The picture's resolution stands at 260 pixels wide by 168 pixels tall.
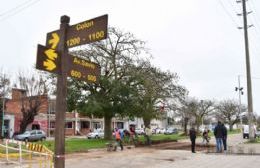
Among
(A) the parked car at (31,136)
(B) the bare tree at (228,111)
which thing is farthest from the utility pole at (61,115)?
(B) the bare tree at (228,111)

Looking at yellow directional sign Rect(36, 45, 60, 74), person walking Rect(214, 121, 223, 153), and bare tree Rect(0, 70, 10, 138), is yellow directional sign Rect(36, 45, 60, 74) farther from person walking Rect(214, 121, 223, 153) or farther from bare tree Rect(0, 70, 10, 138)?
bare tree Rect(0, 70, 10, 138)

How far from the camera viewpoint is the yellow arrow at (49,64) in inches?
299

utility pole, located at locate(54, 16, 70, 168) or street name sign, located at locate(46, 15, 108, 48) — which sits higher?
street name sign, located at locate(46, 15, 108, 48)

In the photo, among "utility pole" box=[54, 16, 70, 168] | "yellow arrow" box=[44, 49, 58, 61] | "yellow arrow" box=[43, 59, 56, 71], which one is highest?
"yellow arrow" box=[44, 49, 58, 61]

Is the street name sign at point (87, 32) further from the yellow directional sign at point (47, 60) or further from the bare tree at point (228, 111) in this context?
the bare tree at point (228, 111)

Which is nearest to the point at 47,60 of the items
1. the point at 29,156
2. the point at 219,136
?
the point at 29,156

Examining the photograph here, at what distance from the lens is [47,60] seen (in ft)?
25.0

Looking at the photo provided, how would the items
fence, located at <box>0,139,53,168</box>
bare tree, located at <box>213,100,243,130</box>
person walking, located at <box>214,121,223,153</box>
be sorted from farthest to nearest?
bare tree, located at <box>213,100,243,130</box>
person walking, located at <box>214,121,223,153</box>
fence, located at <box>0,139,53,168</box>

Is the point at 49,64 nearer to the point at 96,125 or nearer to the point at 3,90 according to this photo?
the point at 3,90

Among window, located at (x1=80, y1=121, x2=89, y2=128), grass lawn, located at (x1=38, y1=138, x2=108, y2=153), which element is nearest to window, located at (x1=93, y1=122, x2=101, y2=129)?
window, located at (x1=80, y1=121, x2=89, y2=128)

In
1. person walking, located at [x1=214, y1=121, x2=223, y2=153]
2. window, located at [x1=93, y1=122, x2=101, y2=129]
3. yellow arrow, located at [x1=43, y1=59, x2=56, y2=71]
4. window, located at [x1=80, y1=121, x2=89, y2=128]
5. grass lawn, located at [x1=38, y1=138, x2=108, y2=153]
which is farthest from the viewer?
window, located at [x1=93, y1=122, x2=101, y2=129]

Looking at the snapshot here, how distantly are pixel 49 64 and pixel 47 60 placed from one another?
0.10 metres

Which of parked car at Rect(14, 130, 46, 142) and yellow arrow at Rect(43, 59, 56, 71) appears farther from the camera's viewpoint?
parked car at Rect(14, 130, 46, 142)

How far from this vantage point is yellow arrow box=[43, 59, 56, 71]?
7.60m
